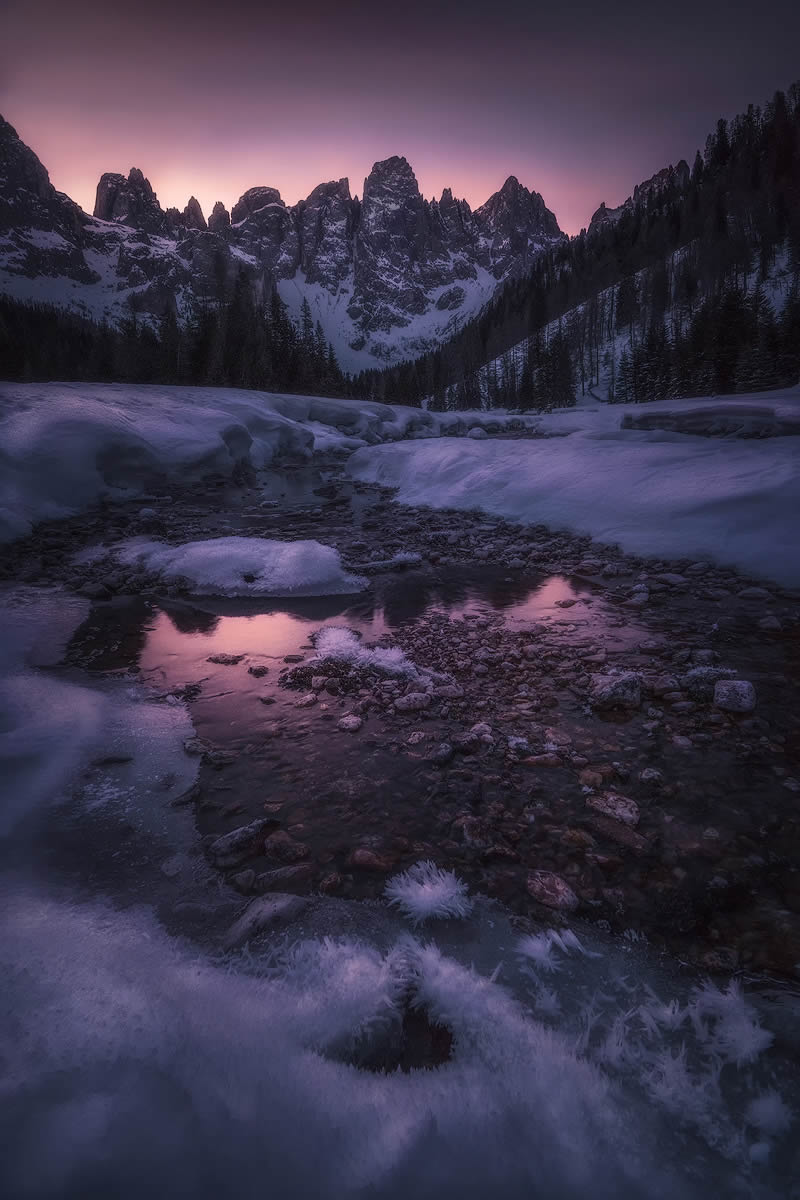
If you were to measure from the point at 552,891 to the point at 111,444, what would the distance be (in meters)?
12.8

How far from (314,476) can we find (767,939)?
55.1ft

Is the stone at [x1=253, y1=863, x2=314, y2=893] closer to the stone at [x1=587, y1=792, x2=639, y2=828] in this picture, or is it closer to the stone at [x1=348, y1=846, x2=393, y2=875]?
the stone at [x1=348, y1=846, x2=393, y2=875]

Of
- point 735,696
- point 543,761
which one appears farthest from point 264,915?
point 735,696

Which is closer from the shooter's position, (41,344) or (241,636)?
(241,636)

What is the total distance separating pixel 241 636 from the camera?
180 inches

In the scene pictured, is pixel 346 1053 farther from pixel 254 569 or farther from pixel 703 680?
pixel 254 569

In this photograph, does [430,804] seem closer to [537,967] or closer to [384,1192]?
[537,967]

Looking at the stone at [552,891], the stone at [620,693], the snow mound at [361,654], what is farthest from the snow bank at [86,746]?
the stone at [620,693]

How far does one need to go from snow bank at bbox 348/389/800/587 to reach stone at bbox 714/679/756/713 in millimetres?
2755

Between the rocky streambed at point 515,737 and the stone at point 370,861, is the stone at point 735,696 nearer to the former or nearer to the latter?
the rocky streambed at point 515,737

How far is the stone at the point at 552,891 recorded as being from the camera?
6.15ft

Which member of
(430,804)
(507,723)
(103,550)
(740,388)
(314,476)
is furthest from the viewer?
(740,388)

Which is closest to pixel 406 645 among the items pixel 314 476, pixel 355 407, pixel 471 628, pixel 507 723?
pixel 471 628

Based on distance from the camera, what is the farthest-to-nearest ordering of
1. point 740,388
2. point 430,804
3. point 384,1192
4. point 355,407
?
point 740,388 → point 355,407 → point 430,804 → point 384,1192
